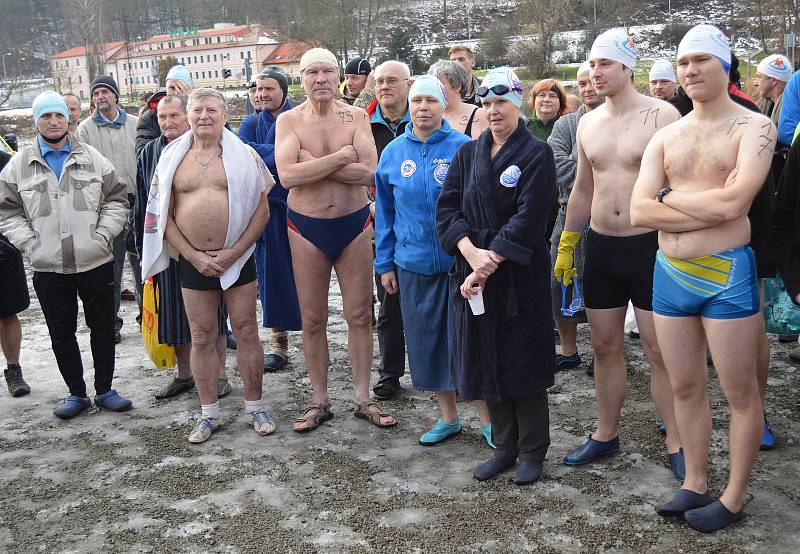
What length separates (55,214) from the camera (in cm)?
506

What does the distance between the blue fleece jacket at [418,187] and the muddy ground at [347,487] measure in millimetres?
1096

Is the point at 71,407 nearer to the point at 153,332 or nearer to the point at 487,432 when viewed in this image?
the point at 153,332

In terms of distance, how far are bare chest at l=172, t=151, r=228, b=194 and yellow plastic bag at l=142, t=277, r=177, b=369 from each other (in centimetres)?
97

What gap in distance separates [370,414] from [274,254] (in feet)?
4.90

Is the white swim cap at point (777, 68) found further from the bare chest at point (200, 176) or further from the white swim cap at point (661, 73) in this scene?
the bare chest at point (200, 176)

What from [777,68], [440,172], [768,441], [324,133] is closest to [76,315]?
[324,133]

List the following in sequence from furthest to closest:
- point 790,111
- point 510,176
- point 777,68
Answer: point 777,68 < point 790,111 < point 510,176

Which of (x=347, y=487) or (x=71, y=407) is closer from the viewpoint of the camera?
(x=347, y=487)

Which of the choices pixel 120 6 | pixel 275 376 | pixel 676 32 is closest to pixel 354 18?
pixel 676 32

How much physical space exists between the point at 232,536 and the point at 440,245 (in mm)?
1805

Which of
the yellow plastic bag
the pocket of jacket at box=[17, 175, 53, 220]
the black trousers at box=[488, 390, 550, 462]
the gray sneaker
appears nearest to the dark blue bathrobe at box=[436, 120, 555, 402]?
the black trousers at box=[488, 390, 550, 462]

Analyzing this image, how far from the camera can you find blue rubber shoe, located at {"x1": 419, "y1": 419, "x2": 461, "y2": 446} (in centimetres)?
447

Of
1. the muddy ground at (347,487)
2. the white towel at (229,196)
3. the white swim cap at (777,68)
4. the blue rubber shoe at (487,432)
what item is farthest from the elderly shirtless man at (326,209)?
the white swim cap at (777,68)

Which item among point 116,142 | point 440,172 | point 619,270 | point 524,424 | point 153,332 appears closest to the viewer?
point 619,270
